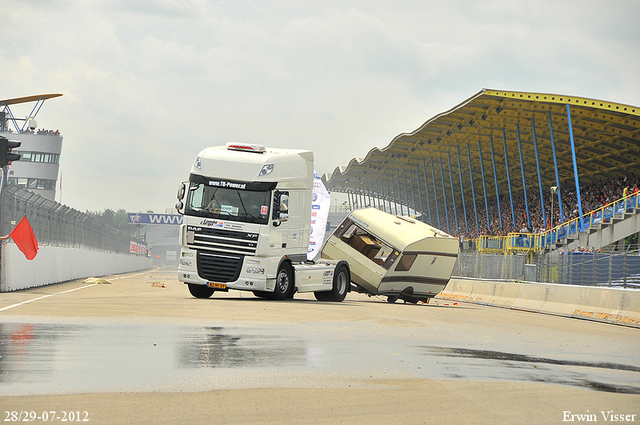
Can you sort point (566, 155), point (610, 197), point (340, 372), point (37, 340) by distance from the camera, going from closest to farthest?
point (340, 372)
point (37, 340)
point (610, 197)
point (566, 155)

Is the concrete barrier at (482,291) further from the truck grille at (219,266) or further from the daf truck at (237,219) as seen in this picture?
the truck grille at (219,266)

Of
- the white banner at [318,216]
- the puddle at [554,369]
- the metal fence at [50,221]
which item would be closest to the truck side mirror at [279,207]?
the white banner at [318,216]

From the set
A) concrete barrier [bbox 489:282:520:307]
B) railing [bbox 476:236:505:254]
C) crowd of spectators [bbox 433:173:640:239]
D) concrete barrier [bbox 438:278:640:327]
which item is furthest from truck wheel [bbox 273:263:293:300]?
railing [bbox 476:236:505:254]

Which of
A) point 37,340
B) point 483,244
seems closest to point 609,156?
point 483,244

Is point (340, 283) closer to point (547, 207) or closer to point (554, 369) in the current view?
point (554, 369)

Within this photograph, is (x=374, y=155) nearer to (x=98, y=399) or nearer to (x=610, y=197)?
(x=610, y=197)

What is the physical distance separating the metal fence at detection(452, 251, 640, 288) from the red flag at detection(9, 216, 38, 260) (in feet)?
55.4

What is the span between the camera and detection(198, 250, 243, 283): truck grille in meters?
19.8

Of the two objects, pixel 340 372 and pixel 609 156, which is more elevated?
pixel 609 156

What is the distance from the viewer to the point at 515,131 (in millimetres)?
54625

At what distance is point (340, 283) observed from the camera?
23.1 meters

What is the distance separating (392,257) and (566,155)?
129ft

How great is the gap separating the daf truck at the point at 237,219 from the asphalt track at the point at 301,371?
16.5ft

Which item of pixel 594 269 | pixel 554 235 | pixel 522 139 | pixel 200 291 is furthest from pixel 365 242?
pixel 522 139
